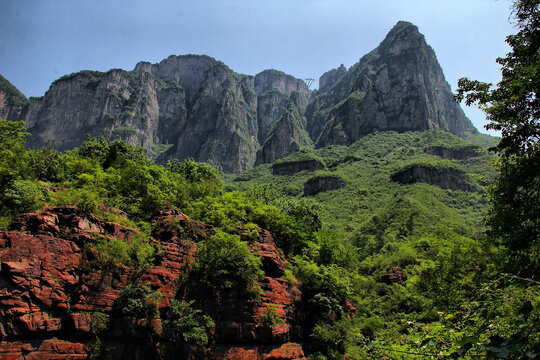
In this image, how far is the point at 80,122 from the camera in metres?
163

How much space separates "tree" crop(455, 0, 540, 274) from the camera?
10.4 metres

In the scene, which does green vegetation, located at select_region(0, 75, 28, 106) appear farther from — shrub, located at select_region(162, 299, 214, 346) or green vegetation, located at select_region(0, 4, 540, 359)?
shrub, located at select_region(162, 299, 214, 346)

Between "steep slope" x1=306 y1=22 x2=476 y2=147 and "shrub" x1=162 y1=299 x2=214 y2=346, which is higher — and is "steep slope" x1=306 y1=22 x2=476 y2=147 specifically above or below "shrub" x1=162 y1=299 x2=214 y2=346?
above

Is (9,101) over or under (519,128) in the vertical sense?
over

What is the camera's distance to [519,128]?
1067 centimetres

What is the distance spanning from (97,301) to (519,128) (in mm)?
18969

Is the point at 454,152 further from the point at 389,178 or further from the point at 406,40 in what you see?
the point at 406,40

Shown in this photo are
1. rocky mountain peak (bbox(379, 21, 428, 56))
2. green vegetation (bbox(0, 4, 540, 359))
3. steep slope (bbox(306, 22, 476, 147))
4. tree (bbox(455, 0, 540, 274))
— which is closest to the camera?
green vegetation (bbox(0, 4, 540, 359))

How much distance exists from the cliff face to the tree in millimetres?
12877

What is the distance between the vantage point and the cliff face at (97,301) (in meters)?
13.3

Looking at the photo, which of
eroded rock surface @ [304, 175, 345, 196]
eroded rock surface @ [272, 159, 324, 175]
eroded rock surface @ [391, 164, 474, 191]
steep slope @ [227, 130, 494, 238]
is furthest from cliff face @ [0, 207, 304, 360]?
eroded rock surface @ [272, 159, 324, 175]

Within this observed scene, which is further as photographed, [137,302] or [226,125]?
[226,125]

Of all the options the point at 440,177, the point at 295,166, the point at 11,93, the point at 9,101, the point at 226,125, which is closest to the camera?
the point at 440,177

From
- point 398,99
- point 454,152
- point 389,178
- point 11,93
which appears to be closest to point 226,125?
point 398,99
